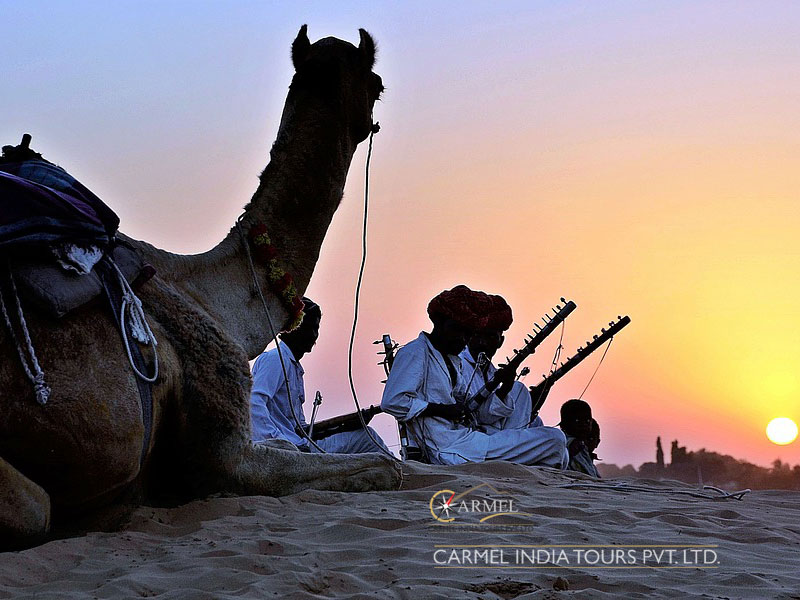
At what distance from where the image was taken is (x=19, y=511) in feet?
13.1

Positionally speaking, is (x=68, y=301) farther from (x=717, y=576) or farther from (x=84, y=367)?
(x=717, y=576)

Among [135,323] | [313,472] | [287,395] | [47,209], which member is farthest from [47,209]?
[287,395]

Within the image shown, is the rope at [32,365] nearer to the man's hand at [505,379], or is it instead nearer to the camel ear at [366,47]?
the camel ear at [366,47]

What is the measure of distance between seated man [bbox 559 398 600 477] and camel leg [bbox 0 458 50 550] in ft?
23.5

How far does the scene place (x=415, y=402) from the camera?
9.25 m

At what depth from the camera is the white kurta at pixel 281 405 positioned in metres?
9.38

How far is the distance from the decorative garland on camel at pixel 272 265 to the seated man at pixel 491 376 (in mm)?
4314

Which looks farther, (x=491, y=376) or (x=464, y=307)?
(x=491, y=376)

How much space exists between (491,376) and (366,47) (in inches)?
217

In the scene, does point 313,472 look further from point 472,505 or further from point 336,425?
point 336,425

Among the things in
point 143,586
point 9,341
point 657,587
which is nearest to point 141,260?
point 9,341

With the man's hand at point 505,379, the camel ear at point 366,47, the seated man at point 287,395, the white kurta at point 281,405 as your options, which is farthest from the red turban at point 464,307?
the camel ear at point 366,47

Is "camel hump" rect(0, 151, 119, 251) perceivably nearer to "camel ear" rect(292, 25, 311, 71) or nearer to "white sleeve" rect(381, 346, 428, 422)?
"camel ear" rect(292, 25, 311, 71)

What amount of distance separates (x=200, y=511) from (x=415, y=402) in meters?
4.53
